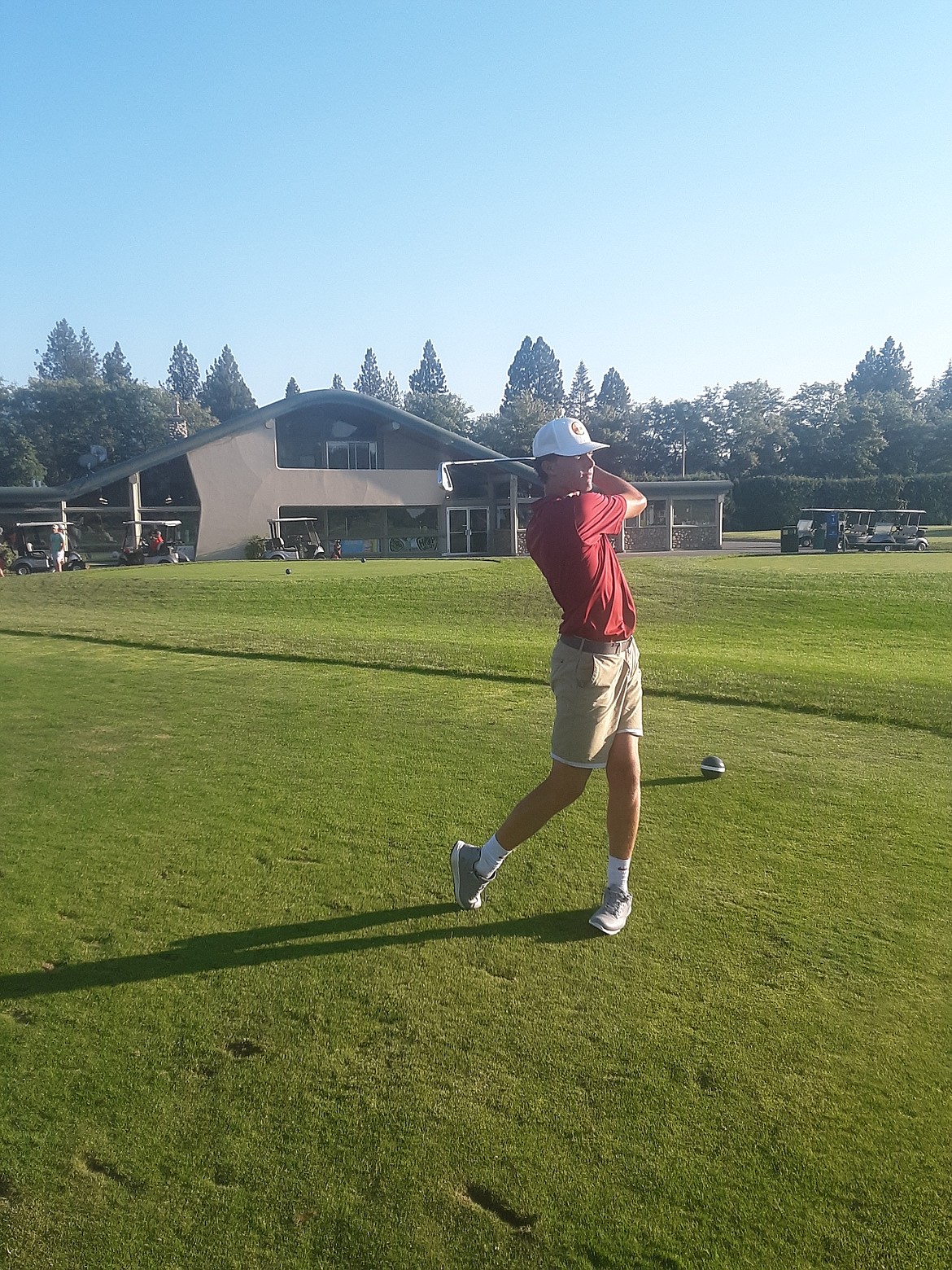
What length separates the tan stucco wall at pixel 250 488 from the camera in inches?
1912

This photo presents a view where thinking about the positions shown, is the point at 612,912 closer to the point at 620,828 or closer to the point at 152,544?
the point at 620,828

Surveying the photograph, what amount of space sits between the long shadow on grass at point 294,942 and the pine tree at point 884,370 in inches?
7851

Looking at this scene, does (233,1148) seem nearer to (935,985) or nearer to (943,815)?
(935,985)

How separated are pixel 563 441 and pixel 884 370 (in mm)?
208211

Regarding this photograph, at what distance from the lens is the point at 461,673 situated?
12039 mm

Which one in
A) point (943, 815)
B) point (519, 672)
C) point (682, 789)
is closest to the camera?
point (943, 815)

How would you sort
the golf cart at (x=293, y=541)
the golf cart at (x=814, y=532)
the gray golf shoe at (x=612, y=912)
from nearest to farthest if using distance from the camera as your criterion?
the gray golf shoe at (x=612, y=912) < the golf cart at (x=293, y=541) < the golf cart at (x=814, y=532)

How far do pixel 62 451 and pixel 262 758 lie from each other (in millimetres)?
93543

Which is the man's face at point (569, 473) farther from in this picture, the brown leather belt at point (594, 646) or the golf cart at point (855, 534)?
the golf cart at point (855, 534)

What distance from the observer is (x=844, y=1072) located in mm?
3059

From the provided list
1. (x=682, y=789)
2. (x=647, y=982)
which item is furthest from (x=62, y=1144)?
(x=682, y=789)

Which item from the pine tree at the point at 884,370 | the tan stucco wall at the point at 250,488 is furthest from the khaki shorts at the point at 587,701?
the pine tree at the point at 884,370

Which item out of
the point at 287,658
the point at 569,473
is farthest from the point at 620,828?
the point at 287,658

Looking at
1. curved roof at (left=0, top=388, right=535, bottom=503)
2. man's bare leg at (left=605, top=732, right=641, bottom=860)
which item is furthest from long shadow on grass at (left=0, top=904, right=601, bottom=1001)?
curved roof at (left=0, top=388, right=535, bottom=503)
